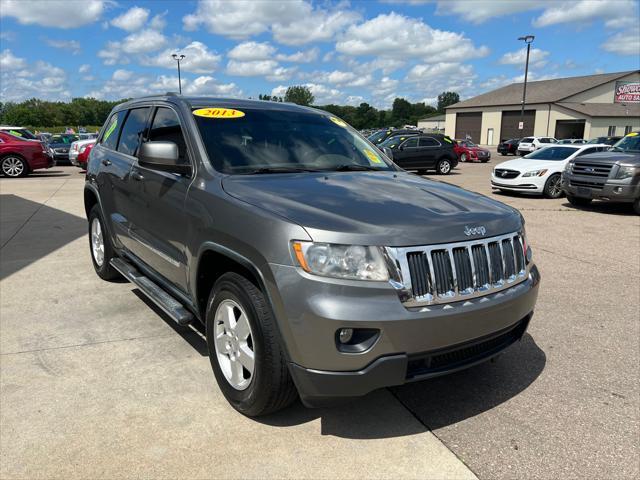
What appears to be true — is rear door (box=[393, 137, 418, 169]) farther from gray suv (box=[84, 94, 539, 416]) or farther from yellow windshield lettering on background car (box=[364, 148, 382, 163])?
gray suv (box=[84, 94, 539, 416])

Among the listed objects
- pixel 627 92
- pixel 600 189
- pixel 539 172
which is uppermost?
Answer: pixel 627 92

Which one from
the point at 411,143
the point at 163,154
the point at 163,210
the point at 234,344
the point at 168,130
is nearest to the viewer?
the point at 234,344

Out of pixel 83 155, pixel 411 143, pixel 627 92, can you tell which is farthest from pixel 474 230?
pixel 627 92

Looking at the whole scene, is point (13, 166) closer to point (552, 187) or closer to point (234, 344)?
point (552, 187)

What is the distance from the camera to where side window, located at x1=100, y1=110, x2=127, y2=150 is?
5.00 m

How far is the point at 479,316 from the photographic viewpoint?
8.49 ft

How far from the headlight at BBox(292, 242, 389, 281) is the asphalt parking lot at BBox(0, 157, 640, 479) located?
98cm

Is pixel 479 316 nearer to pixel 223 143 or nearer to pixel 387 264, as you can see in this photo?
pixel 387 264

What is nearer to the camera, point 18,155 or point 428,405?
point 428,405

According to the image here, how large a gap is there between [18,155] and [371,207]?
708 inches

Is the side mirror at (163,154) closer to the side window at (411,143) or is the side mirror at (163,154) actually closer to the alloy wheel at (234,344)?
the alloy wheel at (234,344)

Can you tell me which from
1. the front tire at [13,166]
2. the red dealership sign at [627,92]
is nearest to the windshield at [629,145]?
the front tire at [13,166]

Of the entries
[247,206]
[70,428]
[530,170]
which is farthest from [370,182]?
[530,170]

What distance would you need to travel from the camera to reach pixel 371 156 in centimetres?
422
